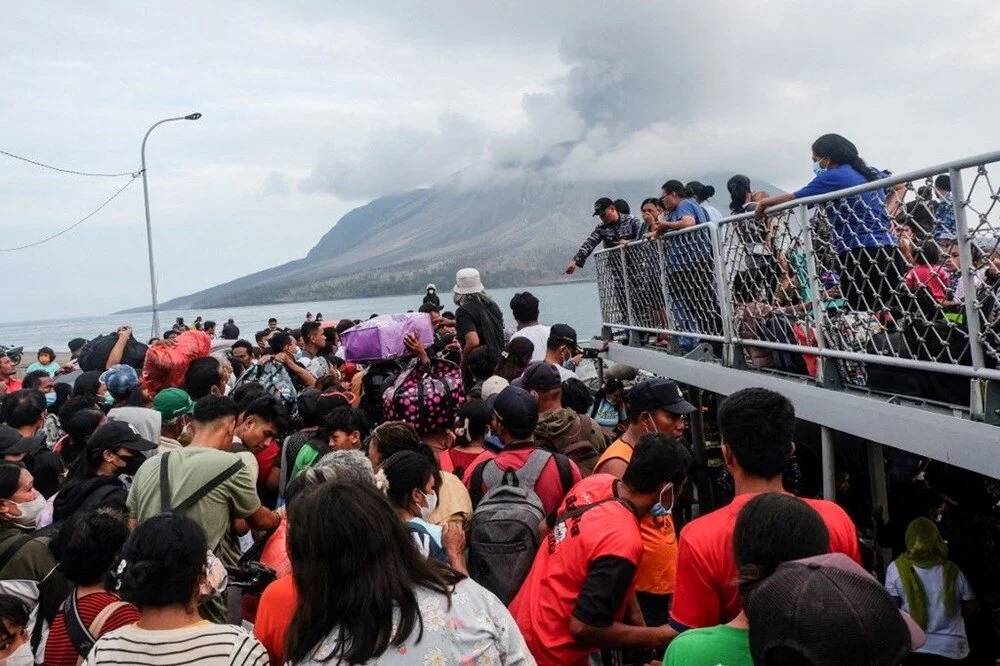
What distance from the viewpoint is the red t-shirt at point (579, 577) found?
10.8ft

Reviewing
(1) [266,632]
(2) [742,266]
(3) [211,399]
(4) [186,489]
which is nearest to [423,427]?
(3) [211,399]

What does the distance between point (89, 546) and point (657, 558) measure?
241 cm

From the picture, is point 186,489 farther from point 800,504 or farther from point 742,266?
point 742,266

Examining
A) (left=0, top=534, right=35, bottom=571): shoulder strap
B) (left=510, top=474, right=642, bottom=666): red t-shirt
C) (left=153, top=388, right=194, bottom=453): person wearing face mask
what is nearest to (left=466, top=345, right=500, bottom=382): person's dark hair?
(left=153, top=388, right=194, bottom=453): person wearing face mask

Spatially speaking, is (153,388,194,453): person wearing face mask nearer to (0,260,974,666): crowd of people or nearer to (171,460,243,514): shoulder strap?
(0,260,974,666): crowd of people

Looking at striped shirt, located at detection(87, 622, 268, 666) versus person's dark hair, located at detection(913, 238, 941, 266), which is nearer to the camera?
striped shirt, located at detection(87, 622, 268, 666)

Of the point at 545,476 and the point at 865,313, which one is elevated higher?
the point at 865,313

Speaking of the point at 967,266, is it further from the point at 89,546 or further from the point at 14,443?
the point at 14,443

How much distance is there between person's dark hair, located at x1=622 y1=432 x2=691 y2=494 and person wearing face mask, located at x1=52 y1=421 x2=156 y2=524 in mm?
2471

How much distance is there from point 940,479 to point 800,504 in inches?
164

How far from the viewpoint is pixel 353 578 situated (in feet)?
7.50

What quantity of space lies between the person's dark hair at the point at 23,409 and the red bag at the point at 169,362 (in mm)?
970

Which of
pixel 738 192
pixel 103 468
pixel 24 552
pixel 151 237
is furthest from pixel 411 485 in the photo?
pixel 151 237

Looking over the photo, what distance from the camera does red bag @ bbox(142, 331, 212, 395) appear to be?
23.3 feet
